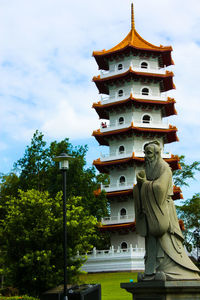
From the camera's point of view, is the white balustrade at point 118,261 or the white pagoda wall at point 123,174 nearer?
the white balustrade at point 118,261

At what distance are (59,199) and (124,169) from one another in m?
17.7

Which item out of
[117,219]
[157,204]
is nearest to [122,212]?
[117,219]

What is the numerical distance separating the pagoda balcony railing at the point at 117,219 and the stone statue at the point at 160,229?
100ft

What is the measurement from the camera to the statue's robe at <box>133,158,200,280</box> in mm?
9062

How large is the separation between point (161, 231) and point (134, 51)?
38171 mm

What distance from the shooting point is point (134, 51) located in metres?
45.5

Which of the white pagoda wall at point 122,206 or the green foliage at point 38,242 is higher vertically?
the white pagoda wall at point 122,206

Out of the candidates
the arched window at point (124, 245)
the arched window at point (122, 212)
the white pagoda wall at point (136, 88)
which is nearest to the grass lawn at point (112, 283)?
the arched window at point (124, 245)

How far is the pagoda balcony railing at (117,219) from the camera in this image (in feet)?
132

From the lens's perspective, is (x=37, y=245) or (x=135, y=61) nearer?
(x=37, y=245)

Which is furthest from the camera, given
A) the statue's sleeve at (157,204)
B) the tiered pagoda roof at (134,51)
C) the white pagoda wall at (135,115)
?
the tiered pagoda roof at (134,51)

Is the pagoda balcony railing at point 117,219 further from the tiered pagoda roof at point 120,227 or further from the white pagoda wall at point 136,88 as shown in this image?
the white pagoda wall at point 136,88

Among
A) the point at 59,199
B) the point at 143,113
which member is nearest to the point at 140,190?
the point at 59,199

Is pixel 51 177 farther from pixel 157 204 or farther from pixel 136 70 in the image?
pixel 157 204
